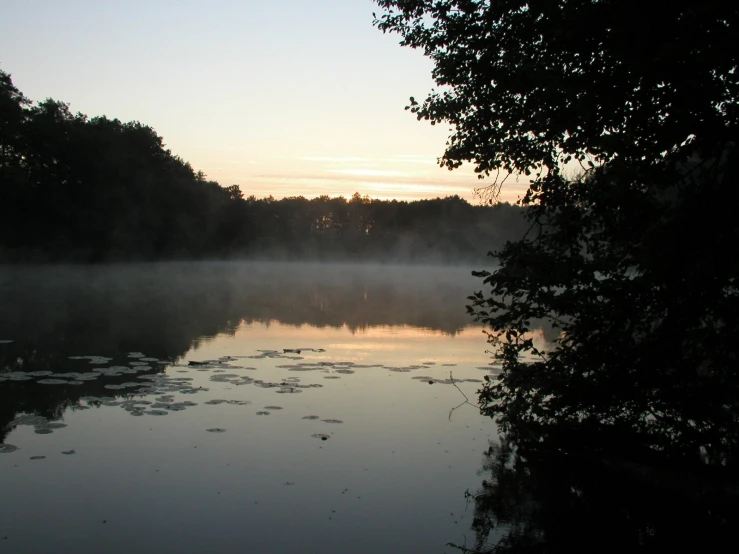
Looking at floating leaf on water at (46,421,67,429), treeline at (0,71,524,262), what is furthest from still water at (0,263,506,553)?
treeline at (0,71,524,262)

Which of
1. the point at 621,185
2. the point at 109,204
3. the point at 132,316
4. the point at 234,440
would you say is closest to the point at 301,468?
the point at 234,440

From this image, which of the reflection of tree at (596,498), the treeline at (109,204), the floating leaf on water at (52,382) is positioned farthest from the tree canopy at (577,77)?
the treeline at (109,204)

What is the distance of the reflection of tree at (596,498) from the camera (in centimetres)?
566

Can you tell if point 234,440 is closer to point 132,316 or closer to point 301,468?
point 301,468

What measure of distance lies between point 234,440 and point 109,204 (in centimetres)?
4760

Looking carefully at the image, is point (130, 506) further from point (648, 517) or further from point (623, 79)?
point (623, 79)

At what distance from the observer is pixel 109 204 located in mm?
51188

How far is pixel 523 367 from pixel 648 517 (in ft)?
6.44

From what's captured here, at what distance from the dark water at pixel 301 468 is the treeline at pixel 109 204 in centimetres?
1101

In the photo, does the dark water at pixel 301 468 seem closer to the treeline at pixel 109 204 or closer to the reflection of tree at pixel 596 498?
the reflection of tree at pixel 596 498

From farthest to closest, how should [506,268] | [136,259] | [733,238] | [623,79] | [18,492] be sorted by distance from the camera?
[136,259] → [506,268] → [623,79] → [18,492] → [733,238]

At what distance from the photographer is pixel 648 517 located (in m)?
6.21

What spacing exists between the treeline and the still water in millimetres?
9619

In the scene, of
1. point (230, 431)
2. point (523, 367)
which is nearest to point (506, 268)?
point (523, 367)
